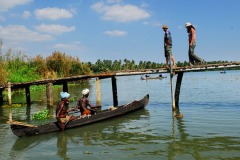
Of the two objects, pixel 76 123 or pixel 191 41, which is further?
pixel 191 41

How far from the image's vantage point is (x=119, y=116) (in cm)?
1563

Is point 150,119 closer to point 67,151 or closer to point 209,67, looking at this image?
point 209,67

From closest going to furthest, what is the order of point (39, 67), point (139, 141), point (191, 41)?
point (139, 141) → point (191, 41) → point (39, 67)

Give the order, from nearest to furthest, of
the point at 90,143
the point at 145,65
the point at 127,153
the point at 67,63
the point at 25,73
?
the point at 127,153
the point at 90,143
the point at 25,73
the point at 67,63
the point at 145,65

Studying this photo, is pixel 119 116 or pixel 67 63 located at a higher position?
pixel 67 63

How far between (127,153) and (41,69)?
3482cm

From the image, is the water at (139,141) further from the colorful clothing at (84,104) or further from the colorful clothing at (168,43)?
the colorful clothing at (168,43)

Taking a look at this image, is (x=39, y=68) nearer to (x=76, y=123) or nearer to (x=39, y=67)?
(x=39, y=67)

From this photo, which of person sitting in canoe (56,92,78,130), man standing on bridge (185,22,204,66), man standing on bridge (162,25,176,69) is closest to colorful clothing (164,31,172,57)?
man standing on bridge (162,25,176,69)

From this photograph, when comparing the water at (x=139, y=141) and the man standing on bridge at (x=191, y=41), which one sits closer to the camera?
the water at (x=139, y=141)

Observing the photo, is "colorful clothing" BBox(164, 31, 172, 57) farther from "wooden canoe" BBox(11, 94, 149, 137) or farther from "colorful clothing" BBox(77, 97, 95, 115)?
"colorful clothing" BBox(77, 97, 95, 115)

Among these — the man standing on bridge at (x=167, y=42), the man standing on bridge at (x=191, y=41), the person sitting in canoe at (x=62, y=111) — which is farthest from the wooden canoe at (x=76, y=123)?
the man standing on bridge at (x=191, y=41)

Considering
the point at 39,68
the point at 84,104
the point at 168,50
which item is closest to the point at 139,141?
the point at 84,104

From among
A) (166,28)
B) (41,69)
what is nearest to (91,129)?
(166,28)
